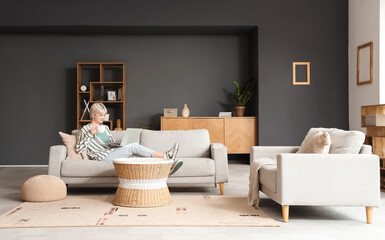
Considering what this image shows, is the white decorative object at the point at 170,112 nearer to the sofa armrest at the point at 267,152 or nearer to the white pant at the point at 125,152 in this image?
the white pant at the point at 125,152

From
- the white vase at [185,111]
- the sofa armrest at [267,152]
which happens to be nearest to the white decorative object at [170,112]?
the white vase at [185,111]

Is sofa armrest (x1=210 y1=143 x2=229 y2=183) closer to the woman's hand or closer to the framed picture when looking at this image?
the woman's hand

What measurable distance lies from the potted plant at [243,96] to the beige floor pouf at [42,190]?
4398 mm

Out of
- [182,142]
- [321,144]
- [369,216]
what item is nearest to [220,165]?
[182,142]

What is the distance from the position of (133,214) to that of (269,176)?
125cm

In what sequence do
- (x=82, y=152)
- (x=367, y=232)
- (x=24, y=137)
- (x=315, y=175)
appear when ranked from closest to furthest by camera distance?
(x=367, y=232) < (x=315, y=175) < (x=82, y=152) < (x=24, y=137)

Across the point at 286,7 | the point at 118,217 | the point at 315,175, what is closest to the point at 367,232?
the point at 315,175

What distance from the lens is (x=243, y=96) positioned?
27.2ft

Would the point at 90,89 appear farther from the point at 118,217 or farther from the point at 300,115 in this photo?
the point at 118,217

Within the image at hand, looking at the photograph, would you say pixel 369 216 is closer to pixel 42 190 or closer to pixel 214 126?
pixel 42 190

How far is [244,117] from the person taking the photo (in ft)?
26.0

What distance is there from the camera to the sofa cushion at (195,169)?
15.5ft

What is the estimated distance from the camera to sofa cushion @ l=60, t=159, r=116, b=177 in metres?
4.70

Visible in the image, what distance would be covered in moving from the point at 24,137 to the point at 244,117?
14.3 ft
